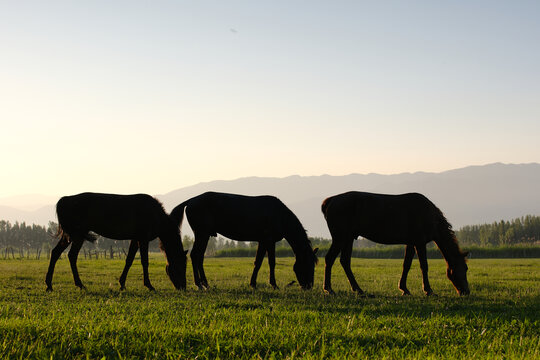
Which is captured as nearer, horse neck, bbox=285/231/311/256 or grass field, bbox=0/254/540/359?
grass field, bbox=0/254/540/359

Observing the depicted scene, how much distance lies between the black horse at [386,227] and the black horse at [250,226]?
1.48 m

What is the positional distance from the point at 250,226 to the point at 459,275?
232 inches

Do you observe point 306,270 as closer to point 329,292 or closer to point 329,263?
point 329,263

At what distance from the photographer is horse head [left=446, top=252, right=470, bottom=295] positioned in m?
13.4

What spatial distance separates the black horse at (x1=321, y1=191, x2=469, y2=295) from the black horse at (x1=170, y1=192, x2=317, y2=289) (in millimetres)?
1480

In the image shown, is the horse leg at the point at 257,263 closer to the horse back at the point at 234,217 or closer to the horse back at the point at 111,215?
the horse back at the point at 234,217

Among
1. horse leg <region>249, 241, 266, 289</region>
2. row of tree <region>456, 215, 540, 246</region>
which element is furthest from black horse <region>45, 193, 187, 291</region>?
row of tree <region>456, 215, 540, 246</region>

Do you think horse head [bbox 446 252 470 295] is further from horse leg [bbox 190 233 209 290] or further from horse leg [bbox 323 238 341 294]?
horse leg [bbox 190 233 209 290]

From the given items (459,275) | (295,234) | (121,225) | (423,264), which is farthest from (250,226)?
(459,275)

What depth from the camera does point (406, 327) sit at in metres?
7.46

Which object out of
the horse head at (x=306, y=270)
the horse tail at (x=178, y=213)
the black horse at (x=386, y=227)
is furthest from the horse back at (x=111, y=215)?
the black horse at (x=386, y=227)

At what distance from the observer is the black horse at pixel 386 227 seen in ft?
43.6

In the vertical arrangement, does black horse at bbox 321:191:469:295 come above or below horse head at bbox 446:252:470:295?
above

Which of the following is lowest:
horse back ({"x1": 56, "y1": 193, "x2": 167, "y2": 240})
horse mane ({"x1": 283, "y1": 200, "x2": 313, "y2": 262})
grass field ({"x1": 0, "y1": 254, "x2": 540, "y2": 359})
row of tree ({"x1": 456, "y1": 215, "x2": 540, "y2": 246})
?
row of tree ({"x1": 456, "y1": 215, "x2": 540, "y2": 246})
